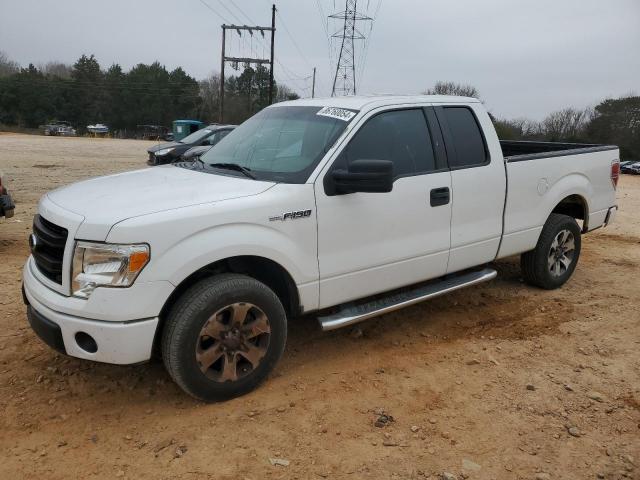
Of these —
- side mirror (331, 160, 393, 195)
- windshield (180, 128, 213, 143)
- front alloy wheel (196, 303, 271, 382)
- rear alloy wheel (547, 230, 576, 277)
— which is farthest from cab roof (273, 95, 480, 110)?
windshield (180, 128, 213, 143)

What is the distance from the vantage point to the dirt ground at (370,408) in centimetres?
279

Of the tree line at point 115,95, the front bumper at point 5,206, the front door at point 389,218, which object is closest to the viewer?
the front door at point 389,218

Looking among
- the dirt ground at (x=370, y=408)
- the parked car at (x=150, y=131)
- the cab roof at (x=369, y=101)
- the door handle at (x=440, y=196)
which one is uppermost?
the parked car at (x=150, y=131)

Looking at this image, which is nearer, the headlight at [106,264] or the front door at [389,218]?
the headlight at [106,264]

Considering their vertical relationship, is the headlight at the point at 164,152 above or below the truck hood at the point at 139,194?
above

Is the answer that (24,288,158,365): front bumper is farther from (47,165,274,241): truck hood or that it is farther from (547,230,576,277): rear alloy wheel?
(547,230,576,277): rear alloy wheel

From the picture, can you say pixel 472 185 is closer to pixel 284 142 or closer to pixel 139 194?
pixel 284 142

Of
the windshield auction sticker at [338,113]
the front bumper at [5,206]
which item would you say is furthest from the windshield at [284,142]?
the front bumper at [5,206]

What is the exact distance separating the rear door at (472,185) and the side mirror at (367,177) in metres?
1.07

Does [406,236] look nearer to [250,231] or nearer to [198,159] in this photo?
[250,231]

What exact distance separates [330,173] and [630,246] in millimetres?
6148

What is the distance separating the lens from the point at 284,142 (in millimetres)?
3930

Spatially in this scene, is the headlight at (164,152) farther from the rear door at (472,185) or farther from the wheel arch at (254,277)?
the wheel arch at (254,277)

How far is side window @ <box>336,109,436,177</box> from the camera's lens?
3736 millimetres
